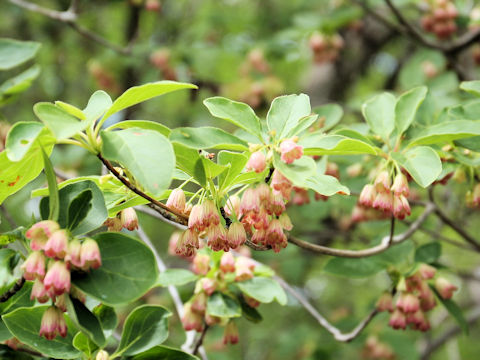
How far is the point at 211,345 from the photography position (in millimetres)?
5219

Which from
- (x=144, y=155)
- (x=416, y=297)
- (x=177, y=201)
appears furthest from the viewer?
(x=416, y=297)

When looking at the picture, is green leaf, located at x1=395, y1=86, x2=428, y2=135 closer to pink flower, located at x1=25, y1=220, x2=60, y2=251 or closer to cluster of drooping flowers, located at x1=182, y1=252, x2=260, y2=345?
cluster of drooping flowers, located at x1=182, y1=252, x2=260, y2=345

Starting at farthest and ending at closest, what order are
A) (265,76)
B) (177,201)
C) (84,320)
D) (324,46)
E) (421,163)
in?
(265,76) < (324,46) < (421,163) < (177,201) < (84,320)

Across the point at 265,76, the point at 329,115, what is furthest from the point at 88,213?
the point at 265,76

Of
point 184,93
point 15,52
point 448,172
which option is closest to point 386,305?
point 448,172

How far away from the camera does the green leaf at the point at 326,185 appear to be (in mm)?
1531

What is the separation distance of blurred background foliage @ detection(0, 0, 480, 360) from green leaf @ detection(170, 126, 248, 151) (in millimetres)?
1722

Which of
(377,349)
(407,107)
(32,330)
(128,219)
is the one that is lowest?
(377,349)

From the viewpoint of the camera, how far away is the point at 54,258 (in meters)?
1.33

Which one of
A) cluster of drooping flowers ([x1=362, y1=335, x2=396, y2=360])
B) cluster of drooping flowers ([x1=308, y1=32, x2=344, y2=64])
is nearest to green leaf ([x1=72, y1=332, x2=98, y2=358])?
cluster of drooping flowers ([x1=362, y1=335, x2=396, y2=360])

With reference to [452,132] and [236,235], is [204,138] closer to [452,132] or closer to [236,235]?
[236,235]

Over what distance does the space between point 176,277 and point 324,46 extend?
3336 mm

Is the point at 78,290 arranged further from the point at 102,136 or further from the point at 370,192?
the point at 370,192

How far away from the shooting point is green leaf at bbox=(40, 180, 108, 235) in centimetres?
145
